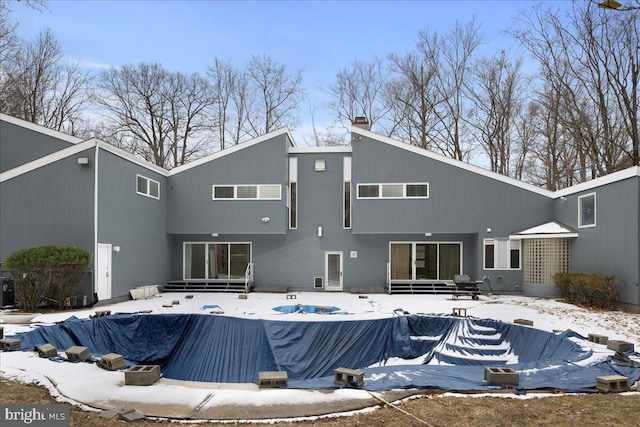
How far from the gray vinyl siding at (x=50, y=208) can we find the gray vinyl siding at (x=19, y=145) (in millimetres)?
3089

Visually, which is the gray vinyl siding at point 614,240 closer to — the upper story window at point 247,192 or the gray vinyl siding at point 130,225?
the upper story window at point 247,192

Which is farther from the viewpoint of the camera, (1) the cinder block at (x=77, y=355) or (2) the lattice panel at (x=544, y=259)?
(2) the lattice panel at (x=544, y=259)

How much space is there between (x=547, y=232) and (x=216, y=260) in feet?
39.2

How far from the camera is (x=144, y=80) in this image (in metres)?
28.5

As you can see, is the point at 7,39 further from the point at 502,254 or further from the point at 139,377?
the point at 502,254

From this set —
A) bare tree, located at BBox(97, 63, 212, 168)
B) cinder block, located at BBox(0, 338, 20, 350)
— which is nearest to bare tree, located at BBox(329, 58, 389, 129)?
bare tree, located at BBox(97, 63, 212, 168)

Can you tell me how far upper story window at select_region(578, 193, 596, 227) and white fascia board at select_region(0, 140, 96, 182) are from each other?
47.6 feet

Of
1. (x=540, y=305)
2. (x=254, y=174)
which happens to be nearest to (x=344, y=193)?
(x=254, y=174)

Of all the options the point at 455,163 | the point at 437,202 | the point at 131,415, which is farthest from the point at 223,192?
the point at 131,415

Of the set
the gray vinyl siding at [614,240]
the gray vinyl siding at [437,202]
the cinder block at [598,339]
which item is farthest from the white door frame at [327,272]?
the cinder block at [598,339]

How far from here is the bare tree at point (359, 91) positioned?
28.5m

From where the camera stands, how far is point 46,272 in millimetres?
12195

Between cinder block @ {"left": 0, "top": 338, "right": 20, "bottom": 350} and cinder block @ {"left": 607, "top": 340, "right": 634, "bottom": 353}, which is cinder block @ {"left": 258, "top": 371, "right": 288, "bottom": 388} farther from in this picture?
cinder block @ {"left": 607, "top": 340, "right": 634, "bottom": 353}

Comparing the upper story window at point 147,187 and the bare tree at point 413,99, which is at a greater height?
the bare tree at point 413,99
